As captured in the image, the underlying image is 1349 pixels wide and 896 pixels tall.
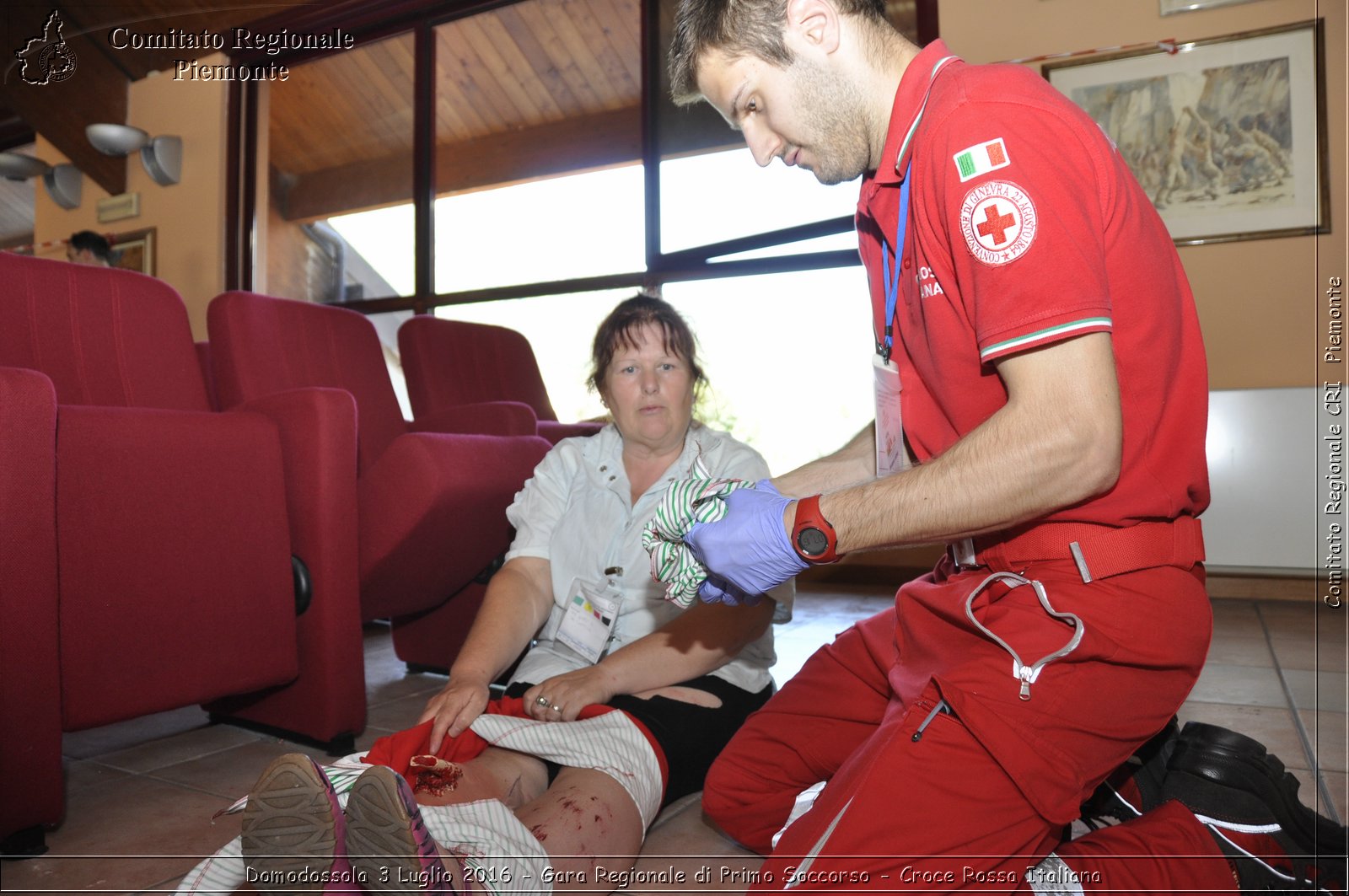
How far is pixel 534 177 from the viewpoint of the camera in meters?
5.32

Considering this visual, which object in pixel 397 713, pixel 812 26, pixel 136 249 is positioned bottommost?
pixel 397 713

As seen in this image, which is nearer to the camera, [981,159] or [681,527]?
[981,159]

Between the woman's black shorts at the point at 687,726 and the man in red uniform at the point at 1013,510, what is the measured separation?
13.1 inches

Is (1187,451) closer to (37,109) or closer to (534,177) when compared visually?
(534,177)

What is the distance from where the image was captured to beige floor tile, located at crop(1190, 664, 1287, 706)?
194cm

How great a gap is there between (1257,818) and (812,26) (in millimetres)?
996

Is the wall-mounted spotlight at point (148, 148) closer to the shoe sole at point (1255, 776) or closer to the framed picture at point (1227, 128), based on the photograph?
the framed picture at point (1227, 128)

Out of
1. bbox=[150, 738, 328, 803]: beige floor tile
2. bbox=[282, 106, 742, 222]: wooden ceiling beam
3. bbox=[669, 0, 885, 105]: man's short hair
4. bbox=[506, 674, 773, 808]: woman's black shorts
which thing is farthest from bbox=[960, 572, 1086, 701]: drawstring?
bbox=[282, 106, 742, 222]: wooden ceiling beam

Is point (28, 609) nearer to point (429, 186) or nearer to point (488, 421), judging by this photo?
point (488, 421)

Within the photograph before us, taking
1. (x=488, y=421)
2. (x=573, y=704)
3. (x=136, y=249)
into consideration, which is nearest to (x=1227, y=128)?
(x=488, y=421)

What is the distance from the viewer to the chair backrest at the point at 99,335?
1.73 meters

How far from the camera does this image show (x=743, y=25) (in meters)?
1.01

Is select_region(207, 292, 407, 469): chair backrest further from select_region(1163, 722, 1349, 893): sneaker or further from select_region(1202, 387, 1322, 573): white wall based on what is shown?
select_region(1202, 387, 1322, 573): white wall

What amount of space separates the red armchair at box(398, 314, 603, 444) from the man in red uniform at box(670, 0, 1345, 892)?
2197 millimetres
